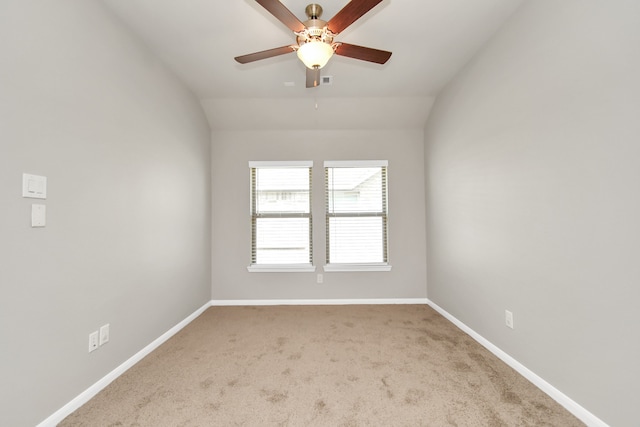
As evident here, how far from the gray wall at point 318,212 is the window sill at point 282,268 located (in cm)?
6

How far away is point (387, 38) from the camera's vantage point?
8.01ft

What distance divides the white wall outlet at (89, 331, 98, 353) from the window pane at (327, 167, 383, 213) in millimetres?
2886

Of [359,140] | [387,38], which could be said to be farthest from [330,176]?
[387,38]

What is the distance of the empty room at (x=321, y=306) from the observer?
4.76ft

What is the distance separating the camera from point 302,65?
113 inches

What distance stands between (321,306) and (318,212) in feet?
4.35

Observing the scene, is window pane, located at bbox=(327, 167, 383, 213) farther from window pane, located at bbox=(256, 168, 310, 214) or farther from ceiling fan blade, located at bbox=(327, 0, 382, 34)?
ceiling fan blade, located at bbox=(327, 0, 382, 34)

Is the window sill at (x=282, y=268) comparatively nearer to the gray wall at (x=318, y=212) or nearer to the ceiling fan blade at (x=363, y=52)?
the gray wall at (x=318, y=212)

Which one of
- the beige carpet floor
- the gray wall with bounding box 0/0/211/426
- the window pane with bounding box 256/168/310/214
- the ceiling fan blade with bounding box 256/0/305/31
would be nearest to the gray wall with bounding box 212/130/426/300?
the window pane with bounding box 256/168/310/214

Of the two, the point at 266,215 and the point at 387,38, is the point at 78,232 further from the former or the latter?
the point at 387,38

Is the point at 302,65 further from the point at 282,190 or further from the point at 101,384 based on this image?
the point at 101,384

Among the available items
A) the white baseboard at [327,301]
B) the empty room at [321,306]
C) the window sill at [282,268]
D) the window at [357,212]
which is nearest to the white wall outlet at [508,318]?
the empty room at [321,306]

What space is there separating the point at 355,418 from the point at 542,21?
2.84 meters

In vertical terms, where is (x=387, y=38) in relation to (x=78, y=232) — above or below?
above
